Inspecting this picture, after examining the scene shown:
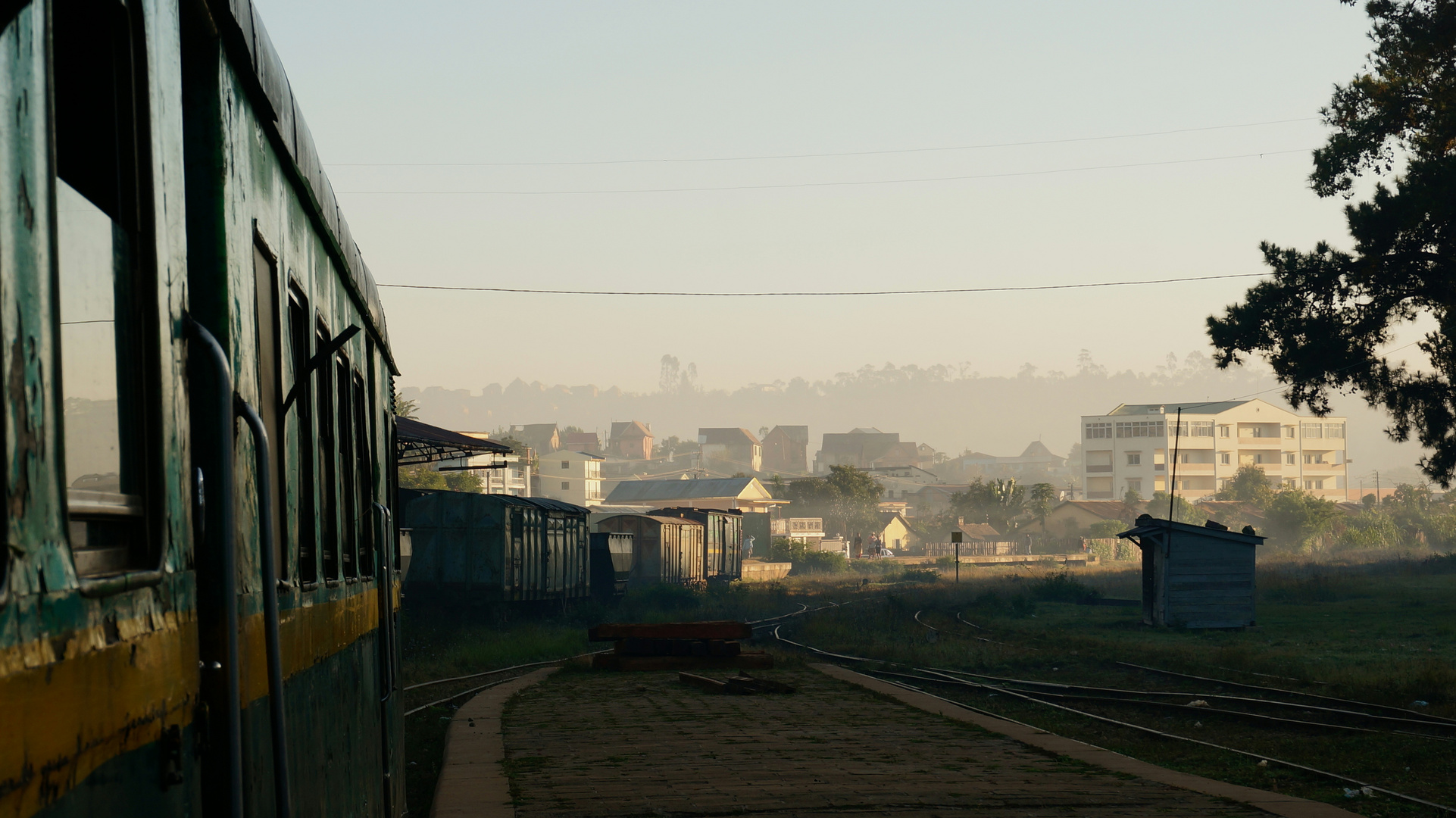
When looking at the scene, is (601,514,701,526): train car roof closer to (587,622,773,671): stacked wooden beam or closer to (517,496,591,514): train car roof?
(517,496,591,514): train car roof

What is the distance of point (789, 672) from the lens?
18469 millimetres

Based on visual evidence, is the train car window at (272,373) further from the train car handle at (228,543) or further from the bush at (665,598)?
the bush at (665,598)

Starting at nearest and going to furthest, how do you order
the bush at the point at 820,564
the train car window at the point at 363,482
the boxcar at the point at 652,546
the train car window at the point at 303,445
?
the train car window at the point at 303,445 < the train car window at the point at 363,482 < the boxcar at the point at 652,546 < the bush at the point at 820,564

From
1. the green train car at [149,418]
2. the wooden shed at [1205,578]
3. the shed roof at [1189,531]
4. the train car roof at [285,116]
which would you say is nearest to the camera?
the green train car at [149,418]

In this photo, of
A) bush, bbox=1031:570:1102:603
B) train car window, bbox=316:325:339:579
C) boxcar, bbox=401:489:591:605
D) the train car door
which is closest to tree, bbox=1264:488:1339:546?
bush, bbox=1031:570:1102:603

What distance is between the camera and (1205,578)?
1099 inches

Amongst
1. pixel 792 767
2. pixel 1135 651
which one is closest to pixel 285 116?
pixel 792 767

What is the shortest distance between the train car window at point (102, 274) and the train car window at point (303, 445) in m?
1.60

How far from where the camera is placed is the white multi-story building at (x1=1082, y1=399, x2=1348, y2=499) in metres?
149

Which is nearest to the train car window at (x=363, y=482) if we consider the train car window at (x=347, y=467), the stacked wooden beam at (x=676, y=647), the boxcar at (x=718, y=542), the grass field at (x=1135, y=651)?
the train car window at (x=347, y=467)

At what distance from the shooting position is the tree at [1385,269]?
77.0 feet

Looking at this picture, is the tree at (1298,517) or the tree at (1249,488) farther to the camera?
the tree at (1249,488)

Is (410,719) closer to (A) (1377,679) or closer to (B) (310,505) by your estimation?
(B) (310,505)

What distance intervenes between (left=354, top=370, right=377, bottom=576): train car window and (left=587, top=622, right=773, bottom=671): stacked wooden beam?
12.4m
